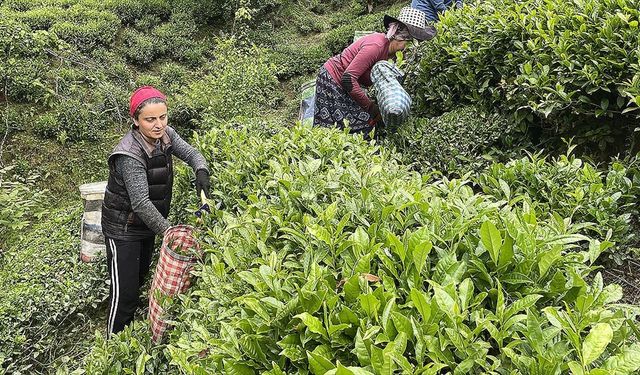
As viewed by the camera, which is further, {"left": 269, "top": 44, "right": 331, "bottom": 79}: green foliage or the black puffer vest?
{"left": 269, "top": 44, "right": 331, "bottom": 79}: green foliage

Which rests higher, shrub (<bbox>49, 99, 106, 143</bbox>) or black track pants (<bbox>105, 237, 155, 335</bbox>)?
black track pants (<bbox>105, 237, 155, 335</bbox>)

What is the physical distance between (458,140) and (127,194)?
2311 millimetres

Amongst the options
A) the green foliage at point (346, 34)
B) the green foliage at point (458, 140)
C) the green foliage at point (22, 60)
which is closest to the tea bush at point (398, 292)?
the green foliage at point (458, 140)

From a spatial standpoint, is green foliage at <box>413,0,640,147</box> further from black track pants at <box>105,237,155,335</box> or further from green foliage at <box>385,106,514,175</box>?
black track pants at <box>105,237,155,335</box>

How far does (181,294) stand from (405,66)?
9.86ft

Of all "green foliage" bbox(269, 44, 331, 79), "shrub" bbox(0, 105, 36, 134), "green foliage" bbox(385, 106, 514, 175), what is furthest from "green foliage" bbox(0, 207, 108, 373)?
"green foliage" bbox(269, 44, 331, 79)

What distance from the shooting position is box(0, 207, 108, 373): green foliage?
3.76 meters

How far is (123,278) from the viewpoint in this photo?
348 cm

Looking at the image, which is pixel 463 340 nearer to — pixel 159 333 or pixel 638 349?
pixel 638 349

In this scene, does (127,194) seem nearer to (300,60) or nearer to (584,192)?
(584,192)

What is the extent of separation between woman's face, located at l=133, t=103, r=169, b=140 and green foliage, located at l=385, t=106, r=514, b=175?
1759 mm

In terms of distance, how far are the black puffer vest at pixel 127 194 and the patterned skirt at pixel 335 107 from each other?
4.54 feet

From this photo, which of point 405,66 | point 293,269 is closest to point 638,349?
point 293,269

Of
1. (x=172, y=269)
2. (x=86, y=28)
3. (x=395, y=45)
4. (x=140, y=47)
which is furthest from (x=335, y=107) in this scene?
(x=86, y=28)
